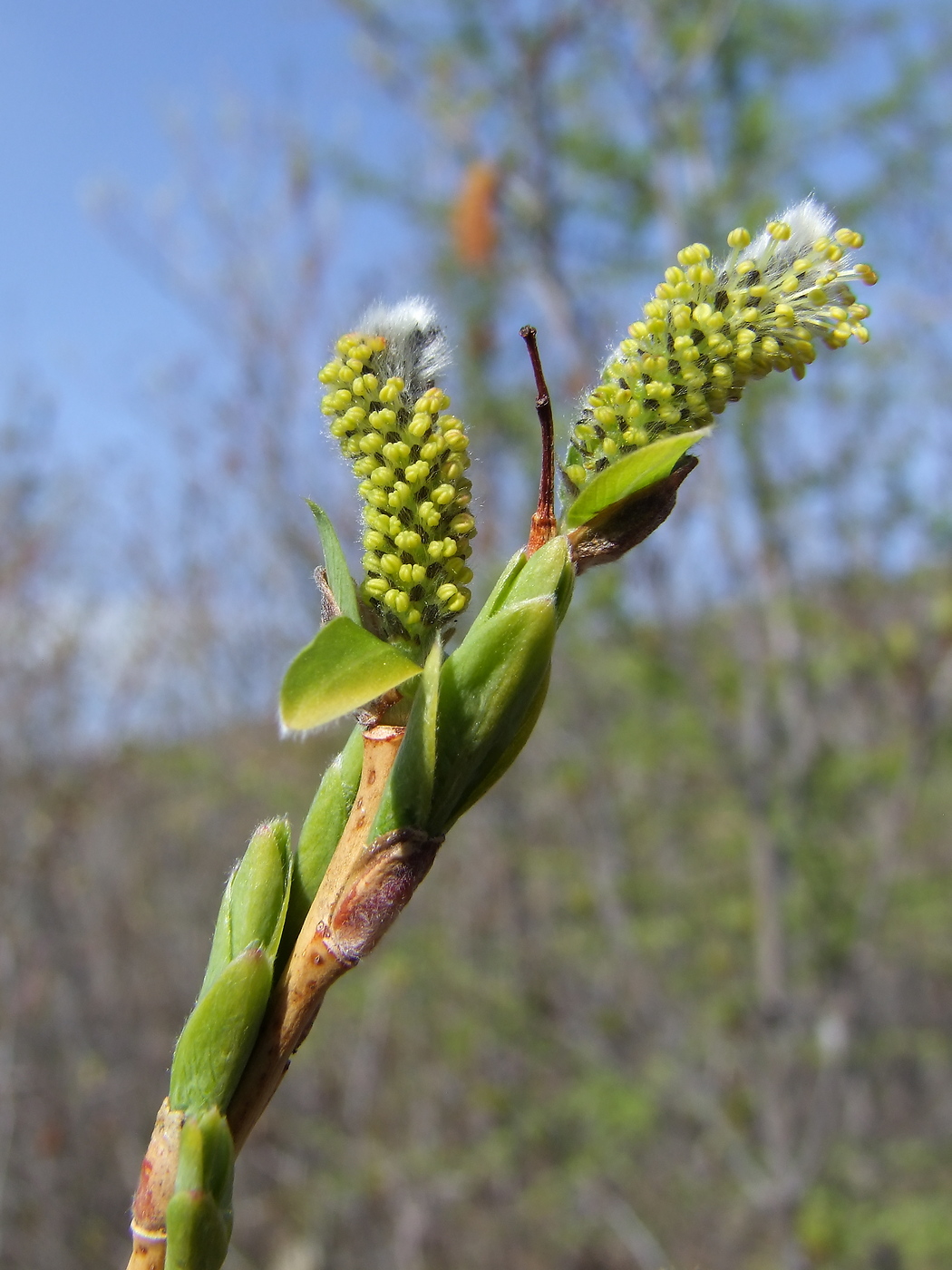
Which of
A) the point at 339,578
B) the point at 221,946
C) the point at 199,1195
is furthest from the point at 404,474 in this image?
the point at 199,1195

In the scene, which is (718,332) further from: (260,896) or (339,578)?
(260,896)

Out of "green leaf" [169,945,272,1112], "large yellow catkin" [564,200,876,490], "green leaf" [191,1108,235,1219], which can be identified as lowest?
"green leaf" [191,1108,235,1219]

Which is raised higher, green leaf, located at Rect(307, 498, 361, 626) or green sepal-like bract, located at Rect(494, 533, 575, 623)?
green leaf, located at Rect(307, 498, 361, 626)

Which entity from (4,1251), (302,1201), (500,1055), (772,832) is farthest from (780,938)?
(4,1251)

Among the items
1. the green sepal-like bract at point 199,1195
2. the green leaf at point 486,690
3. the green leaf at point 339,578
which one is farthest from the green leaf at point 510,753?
the green sepal-like bract at point 199,1195

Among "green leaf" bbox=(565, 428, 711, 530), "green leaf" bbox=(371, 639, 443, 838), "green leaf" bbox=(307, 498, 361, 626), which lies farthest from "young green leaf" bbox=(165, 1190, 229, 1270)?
"green leaf" bbox=(565, 428, 711, 530)

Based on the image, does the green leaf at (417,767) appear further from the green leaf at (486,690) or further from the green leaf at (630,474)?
the green leaf at (630,474)

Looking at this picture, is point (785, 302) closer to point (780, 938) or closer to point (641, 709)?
point (780, 938)

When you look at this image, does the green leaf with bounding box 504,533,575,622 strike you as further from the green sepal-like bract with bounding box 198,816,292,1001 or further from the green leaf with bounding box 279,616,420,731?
the green sepal-like bract with bounding box 198,816,292,1001
